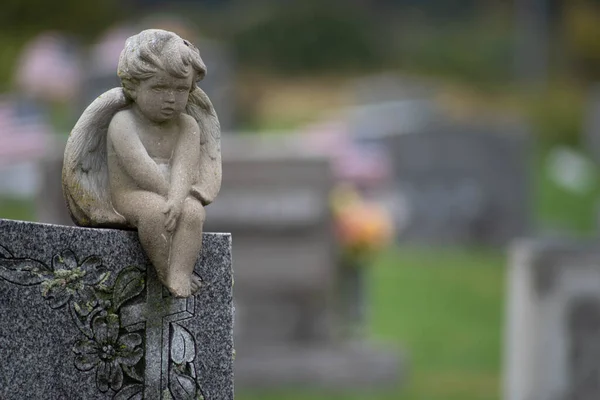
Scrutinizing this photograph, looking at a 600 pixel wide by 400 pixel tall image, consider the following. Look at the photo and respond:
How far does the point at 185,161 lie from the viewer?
155 inches

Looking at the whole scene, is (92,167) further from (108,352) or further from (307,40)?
(307,40)

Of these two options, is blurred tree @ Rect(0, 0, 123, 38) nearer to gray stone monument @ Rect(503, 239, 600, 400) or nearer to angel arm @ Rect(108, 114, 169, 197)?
gray stone monument @ Rect(503, 239, 600, 400)

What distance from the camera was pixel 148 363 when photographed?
156 inches

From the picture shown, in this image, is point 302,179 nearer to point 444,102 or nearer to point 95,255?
point 95,255

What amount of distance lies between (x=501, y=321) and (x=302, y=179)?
3268 millimetres

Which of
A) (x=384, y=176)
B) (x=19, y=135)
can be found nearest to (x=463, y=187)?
(x=384, y=176)

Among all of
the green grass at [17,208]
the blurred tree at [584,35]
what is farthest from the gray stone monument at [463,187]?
the blurred tree at [584,35]

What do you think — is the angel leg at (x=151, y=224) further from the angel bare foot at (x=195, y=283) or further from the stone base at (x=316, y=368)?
the stone base at (x=316, y=368)

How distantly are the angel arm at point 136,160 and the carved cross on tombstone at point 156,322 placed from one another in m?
0.27

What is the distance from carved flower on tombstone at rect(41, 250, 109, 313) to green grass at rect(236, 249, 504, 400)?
5671 millimetres

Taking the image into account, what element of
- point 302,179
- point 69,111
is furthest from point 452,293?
point 69,111

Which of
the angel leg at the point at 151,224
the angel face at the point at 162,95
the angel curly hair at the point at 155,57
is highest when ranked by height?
the angel curly hair at the point at 155,57

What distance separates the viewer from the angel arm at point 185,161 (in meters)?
3.87

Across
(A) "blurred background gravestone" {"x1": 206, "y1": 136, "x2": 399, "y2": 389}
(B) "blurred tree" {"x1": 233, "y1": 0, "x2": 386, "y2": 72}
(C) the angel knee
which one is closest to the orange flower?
(A) "blurred background gravestone" {"x1": 206, "y1": 136, "x2": 399, "y2": 389}
